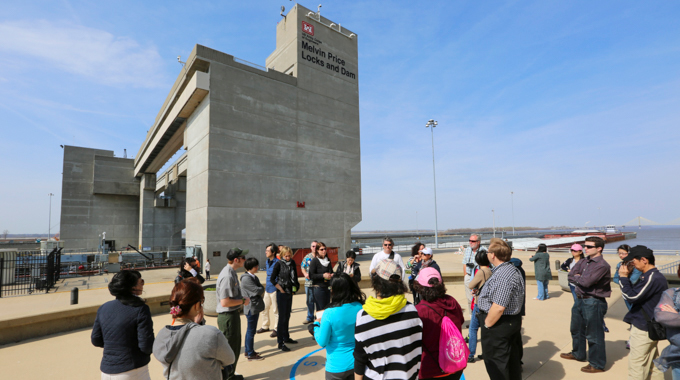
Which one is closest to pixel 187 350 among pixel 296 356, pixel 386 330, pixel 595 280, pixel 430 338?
pixel 386 330

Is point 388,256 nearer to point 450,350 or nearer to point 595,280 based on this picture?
point 595,280

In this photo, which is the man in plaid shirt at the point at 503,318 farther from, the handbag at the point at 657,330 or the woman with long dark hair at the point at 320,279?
the woman with long dark hair at the point at 320,279

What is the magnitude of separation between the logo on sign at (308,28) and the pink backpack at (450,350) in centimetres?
2558

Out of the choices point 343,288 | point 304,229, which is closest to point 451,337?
point 343,288

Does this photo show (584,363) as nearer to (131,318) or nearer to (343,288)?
(343,288)

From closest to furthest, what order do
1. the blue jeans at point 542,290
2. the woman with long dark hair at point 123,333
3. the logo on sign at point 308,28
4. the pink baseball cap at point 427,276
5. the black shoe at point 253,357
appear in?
the woman with long dark hair at point 123,333 < the pink baseball cap at point 427,276 < the black shoe at point 253,357 < the blue jeans at point 542,290 < the logo on sign at point 308,28

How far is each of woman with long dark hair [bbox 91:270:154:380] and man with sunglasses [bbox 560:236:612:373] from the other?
593cm

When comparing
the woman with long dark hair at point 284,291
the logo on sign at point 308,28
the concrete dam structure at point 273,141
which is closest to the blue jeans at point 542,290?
the woman with long dark hair at point 284,291

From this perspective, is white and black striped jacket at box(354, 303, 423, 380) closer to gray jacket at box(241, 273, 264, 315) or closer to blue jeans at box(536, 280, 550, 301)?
gray jacket at box(241, 273, 264, 315)

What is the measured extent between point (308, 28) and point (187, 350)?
26118mm

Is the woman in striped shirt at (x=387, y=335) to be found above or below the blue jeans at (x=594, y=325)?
above

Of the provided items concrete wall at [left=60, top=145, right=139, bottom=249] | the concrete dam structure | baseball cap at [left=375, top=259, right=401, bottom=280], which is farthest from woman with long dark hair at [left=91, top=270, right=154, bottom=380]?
concrete wall at [left=60, top=145, right=139, bottom=249]

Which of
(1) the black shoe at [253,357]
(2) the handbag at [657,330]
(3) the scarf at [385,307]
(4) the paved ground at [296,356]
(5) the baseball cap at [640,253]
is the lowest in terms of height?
(4) the paved ground at [296,356]

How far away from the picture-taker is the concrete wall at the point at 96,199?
130 ft
